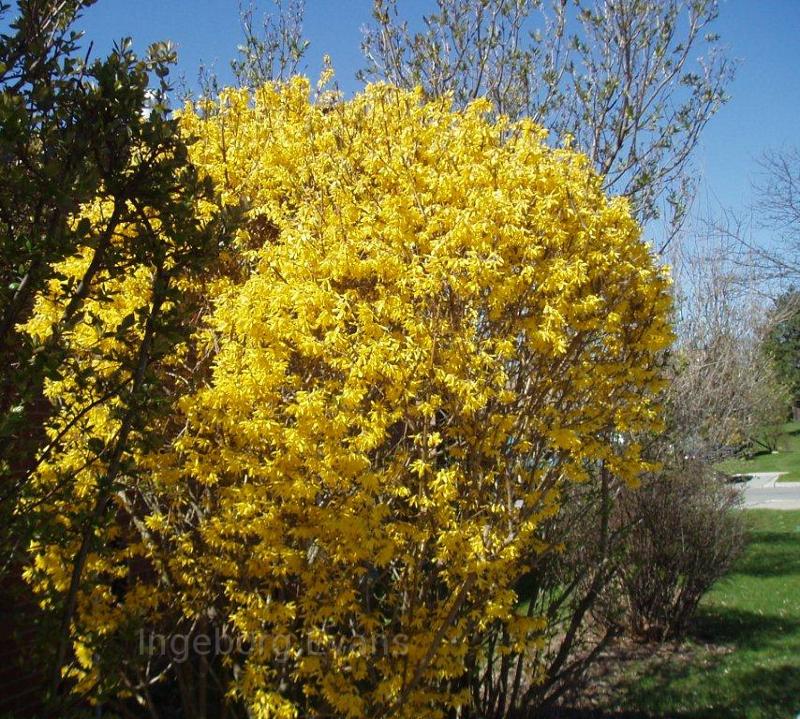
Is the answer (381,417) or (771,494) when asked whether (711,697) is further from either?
(771,494)

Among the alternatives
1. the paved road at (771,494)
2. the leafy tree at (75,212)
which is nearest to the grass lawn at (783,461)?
the paved road at (771,494)

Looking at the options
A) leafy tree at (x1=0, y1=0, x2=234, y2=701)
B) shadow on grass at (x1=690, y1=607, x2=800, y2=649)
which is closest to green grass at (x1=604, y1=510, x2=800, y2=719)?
Result: shadow on grass at (x1=690, y1=607, x2=800, y2=649)

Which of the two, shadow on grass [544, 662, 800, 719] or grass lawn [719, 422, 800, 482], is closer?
shadow on grass [544, 662, 800, 719]

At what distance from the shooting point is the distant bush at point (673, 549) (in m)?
8.78

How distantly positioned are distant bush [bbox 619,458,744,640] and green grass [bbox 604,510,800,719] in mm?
569

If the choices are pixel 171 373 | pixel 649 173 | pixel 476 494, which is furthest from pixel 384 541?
pixel 649 173

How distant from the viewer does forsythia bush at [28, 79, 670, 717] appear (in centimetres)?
377

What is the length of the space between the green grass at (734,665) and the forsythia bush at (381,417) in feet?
11.1

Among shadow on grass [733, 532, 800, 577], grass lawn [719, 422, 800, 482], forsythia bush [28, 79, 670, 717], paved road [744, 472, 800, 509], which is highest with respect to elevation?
forsythia bush [28, 79, 670, 717]

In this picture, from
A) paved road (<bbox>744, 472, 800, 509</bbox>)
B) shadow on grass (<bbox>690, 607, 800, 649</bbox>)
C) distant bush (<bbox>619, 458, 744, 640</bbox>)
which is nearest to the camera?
distant bush (<bbox>619, 458, 744, 640</bbox>)

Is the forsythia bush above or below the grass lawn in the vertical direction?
above

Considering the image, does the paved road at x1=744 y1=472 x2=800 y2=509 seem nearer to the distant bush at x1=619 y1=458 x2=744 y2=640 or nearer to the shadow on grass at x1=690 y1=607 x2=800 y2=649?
the shadow on grass at x1=690 y1=607 x2=800 y2=649

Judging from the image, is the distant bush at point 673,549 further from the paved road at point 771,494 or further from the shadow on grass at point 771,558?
the paved road at point 771,494

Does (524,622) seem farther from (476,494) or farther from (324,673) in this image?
(324,673)
